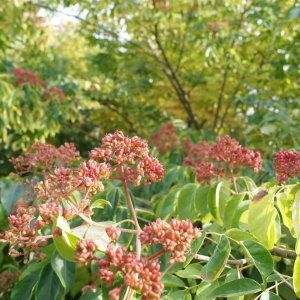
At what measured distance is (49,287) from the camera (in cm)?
163

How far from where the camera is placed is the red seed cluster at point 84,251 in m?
1.04

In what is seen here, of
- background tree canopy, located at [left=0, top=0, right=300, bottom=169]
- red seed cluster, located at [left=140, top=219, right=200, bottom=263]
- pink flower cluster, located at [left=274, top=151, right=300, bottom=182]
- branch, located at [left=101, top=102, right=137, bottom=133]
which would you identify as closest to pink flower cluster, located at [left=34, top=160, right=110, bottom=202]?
red seed cluster, located at [left=140, top=219, right=200, bottom=263]

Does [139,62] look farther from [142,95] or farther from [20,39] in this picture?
[20,39]

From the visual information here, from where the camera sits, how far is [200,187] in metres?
1.96

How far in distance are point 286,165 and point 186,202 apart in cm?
48

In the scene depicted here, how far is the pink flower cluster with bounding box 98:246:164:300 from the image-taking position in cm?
97

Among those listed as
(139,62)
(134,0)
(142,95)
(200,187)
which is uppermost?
(134,0)

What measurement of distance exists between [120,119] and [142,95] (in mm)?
567

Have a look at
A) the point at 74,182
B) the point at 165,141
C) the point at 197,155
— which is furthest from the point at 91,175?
the point at 165,141

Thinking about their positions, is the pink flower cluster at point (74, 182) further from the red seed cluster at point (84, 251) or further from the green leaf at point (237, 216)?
the green leaf at point (237, 216)

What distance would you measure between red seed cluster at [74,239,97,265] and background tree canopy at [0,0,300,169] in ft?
8.31

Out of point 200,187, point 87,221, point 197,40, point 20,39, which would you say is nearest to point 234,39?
point 197,40

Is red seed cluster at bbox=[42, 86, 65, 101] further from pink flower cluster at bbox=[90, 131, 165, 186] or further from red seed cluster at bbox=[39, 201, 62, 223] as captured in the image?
red seed cluster at bbox=[39, 201, 62, 223]

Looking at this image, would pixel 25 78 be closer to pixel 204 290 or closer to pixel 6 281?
pixel 6 281
